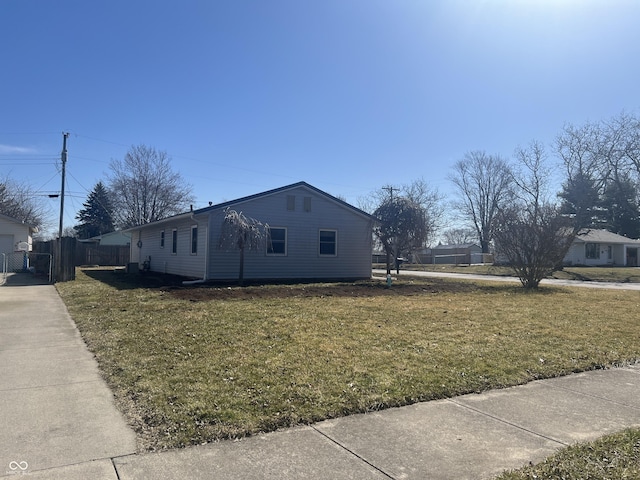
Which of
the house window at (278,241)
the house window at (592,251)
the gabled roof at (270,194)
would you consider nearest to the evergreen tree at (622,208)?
the house window at (592,251)

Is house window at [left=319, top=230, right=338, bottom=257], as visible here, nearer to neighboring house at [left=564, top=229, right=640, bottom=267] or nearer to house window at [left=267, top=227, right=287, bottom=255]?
house window at [left=267, top=227, right=287, bottom=255]

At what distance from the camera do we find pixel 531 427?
3932 mm

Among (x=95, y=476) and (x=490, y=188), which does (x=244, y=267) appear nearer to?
(x=95, y=476)

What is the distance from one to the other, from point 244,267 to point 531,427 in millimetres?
14988

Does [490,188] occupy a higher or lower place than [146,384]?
higher

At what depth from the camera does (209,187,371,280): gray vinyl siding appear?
17828 millimetres

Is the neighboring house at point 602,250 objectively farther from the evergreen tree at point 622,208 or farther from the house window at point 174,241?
the house window at point 174,241

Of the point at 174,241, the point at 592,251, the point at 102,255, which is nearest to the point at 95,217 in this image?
the point at 102,255

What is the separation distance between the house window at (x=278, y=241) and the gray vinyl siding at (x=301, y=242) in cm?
17

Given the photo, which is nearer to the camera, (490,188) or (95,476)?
(95,476)

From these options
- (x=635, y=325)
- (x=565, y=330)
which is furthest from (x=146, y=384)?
(x=635, y=325)

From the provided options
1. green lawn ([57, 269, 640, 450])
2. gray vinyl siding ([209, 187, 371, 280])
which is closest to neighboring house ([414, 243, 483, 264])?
gray vinyl siding ([209, 187, 371, 280])

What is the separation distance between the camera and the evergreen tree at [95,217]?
57062 millimetres

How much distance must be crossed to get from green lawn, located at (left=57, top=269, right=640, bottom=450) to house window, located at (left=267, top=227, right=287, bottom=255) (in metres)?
6.79
